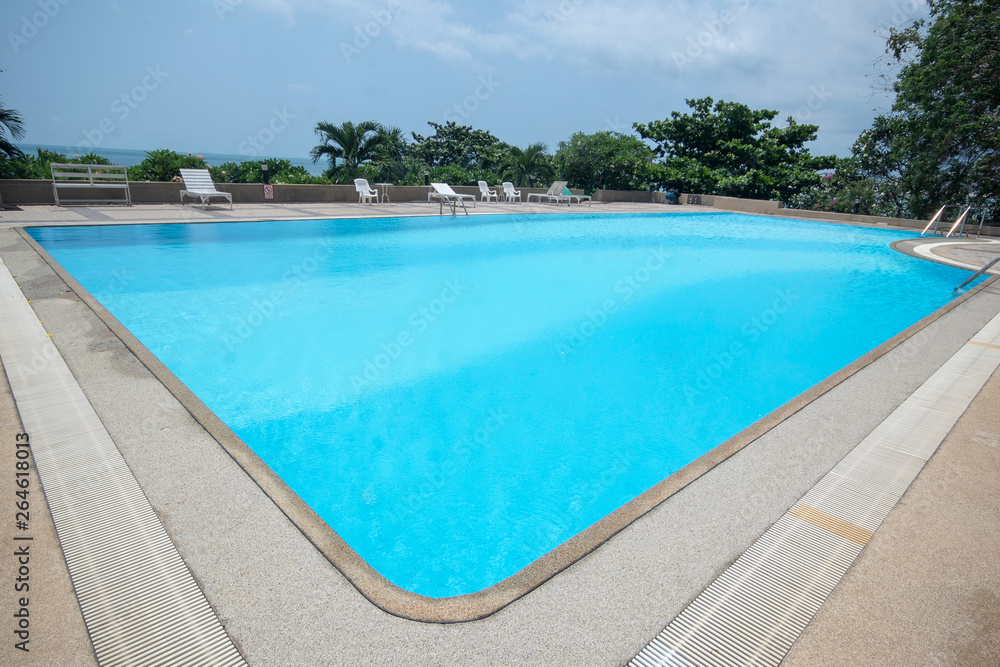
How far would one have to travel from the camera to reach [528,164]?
74.1 feet

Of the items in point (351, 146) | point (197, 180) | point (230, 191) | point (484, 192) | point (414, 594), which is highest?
point (351, 146)

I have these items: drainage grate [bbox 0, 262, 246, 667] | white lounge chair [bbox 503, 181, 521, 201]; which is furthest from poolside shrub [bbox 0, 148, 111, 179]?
white lounge chair [bbox 503, 181, 521, 201]

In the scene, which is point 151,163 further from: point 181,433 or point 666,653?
point 666,653

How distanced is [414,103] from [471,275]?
851 inches

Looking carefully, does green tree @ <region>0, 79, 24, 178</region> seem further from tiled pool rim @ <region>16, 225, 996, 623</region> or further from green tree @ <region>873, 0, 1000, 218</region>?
green tree @ <region>873, 0, 1000, 218</region>

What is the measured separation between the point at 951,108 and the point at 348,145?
21.1 m

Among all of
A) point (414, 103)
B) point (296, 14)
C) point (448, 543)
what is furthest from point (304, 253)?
point (414, 103)

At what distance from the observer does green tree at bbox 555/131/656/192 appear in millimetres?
22969

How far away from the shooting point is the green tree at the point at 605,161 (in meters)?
23.0

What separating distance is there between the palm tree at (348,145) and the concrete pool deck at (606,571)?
51.9ft

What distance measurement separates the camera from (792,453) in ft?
9.37

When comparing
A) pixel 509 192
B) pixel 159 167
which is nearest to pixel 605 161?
pixel 509 192

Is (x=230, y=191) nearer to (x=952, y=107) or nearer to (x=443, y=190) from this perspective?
(x=443, y=190)

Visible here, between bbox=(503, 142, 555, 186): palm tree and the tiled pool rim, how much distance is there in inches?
810
